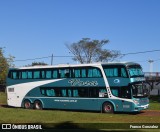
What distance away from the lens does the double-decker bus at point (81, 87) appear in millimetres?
27656

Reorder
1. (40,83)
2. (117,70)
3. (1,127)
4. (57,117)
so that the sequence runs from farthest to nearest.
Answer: (40,83), (117,70), (57,117), (1,127)

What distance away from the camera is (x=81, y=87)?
30156 millimetres

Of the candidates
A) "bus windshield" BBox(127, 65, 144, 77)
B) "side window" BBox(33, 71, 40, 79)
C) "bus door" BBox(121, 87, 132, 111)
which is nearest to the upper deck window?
"bus windshield" BBox(127, 65, 144, 77)

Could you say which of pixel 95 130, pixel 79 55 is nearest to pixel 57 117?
pixel 95 130

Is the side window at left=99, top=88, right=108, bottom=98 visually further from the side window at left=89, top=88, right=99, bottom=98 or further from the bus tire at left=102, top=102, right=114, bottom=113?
the bus tire at left=102, top=102, right=114, bottom=113

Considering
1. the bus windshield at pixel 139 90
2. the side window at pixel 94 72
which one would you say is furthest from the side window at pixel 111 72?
the bus windshield at pixel 139 90

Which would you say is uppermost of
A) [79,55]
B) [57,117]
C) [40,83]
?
[79,55]

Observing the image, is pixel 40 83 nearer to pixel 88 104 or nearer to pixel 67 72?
pixel 67 72

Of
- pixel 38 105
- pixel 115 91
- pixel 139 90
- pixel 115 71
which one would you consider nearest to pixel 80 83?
pixel 115 91

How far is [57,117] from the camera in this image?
2411 centimetres

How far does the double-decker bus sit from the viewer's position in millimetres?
27656

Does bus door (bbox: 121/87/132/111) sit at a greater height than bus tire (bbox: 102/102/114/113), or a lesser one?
greater

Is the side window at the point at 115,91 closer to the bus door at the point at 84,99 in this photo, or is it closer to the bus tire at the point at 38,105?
the bus door at the point at 84,99

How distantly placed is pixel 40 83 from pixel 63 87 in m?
2.41
